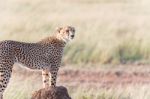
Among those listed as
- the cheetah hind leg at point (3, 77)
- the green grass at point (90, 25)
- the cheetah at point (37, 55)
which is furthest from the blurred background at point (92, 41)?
the cheetah hind leg at point (3, 77)

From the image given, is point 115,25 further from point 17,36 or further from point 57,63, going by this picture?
point 57,63

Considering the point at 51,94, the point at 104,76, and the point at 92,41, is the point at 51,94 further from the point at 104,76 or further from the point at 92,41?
the point at 92,41

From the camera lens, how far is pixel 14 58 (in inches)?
740

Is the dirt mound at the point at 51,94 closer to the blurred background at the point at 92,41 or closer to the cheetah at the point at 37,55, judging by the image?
→ the cheetah at the point at 37,55

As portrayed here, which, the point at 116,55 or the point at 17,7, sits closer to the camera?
the point at 116,55

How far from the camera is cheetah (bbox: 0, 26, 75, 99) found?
1870 centimetres

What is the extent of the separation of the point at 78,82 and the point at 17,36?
470 centimetres

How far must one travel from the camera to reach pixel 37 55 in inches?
750

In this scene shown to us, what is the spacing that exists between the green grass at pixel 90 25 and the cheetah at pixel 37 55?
27.3ft

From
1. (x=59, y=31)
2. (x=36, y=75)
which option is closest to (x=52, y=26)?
(x=36, y=75)

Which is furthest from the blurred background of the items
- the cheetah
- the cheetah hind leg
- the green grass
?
the cheetah hind leg

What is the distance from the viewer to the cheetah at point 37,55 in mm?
18703

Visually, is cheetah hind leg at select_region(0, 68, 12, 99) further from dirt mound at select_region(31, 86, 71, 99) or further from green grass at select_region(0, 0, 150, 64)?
green grass at select_region(0, 0, 150, 64)

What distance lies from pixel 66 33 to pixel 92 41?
34.5 ft
